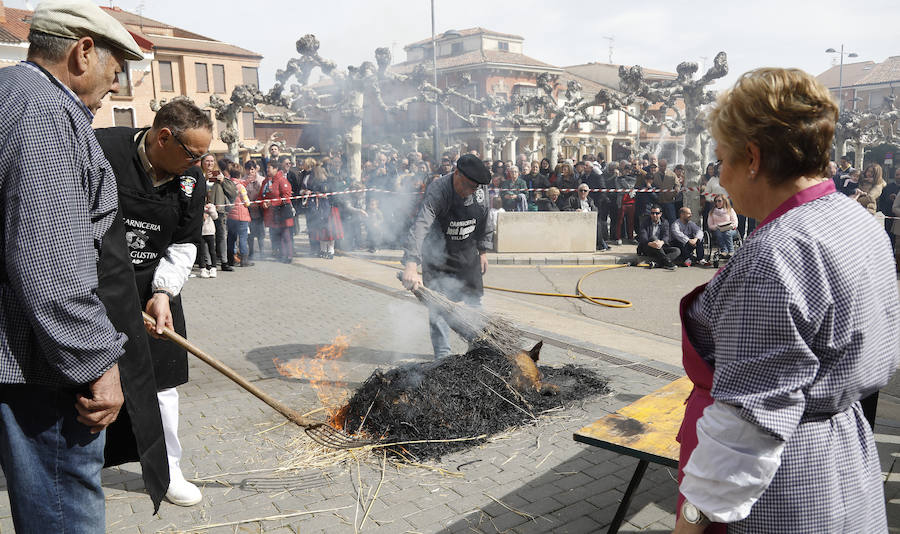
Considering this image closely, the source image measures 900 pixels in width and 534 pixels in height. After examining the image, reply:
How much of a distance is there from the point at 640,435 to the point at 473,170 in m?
3.14

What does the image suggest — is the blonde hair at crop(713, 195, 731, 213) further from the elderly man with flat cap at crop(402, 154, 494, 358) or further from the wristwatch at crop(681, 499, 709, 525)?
the wristwatch at crop(681, 499, 709, 525)

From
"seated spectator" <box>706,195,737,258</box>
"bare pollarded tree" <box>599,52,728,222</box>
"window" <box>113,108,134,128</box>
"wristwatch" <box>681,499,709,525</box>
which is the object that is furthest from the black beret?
"window" <box>113,108,134,128</box>

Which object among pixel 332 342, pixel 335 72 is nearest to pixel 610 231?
pixel 335 72

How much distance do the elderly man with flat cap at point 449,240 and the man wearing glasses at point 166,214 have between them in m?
2.44

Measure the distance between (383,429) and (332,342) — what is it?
2929 mm

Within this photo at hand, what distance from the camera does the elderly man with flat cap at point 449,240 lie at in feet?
19.3

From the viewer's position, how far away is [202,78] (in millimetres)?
48500

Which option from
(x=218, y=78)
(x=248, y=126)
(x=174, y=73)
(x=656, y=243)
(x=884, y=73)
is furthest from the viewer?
(x=884, y=73)

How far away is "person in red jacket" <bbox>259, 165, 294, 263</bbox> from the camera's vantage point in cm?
1326

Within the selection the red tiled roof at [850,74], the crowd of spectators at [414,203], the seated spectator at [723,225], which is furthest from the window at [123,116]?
the red tiled roof at [850,74]

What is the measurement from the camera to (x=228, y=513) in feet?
11.6

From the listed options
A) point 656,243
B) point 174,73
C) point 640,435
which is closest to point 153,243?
point 640,435

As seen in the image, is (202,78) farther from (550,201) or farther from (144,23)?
(550,201)

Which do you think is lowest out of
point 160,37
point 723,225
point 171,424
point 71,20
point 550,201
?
point 171,424
